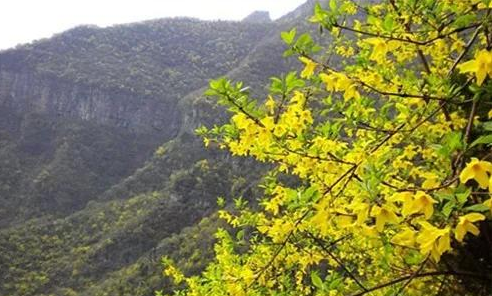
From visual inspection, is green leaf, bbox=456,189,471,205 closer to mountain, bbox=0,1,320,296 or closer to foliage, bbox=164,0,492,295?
foliage, bbox=164,0,492,295

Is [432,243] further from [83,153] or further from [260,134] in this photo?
[83,153]

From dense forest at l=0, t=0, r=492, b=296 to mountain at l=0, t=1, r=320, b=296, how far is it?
328 millimetres

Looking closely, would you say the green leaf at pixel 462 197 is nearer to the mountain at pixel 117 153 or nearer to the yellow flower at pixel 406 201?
the yellow flower at pixel 406 201

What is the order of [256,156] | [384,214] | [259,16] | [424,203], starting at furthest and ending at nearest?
[259,16] < [256,156] < [384,214] < [424,203]

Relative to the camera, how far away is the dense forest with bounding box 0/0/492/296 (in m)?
2.34

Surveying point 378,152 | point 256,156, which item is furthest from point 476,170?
point 256,156

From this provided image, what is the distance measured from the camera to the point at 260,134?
2.37m

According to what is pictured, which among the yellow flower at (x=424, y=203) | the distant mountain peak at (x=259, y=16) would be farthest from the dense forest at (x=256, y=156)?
the distant mountain peak at (x=259, y=16)

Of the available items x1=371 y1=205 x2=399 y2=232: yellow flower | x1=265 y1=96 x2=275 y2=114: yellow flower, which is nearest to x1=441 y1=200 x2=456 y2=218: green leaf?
x1=371 y1=205 x2=399 y2=232: yellow flower

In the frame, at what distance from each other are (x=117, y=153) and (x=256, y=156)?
101 m

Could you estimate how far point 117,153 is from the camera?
334ft

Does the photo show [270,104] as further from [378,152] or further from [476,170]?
[476,170]

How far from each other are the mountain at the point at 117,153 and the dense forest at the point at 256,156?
1.07 ft

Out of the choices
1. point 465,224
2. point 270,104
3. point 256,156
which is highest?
point 270,104
